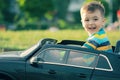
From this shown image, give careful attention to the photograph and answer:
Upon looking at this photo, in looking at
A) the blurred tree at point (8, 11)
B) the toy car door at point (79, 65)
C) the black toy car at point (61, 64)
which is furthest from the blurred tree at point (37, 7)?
the toy car door at point (79, 65)

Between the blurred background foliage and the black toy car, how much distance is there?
89.9 feet

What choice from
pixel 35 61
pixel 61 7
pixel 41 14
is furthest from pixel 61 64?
pixel 61 7

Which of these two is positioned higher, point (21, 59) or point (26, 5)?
point (26, 5)

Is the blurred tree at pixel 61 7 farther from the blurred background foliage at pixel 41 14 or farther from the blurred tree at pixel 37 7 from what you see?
the blurred tree at pixel 37 7

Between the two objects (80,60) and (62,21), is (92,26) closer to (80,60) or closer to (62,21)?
(80,60)

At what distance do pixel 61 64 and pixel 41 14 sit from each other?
3870 centimetres

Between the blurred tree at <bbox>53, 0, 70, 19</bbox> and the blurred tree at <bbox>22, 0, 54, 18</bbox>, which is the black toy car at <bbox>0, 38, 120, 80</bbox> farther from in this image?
the blurred tree at <bbox>53, 0, 70, 19</bbox>

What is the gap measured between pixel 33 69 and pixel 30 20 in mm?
39477

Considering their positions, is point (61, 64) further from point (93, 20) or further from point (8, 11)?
point (8, 11)

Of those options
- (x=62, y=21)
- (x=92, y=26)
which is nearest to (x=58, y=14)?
(x=62, y=21)

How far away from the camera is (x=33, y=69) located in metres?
8.35

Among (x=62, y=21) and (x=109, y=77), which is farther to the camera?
(x=62, y=21)

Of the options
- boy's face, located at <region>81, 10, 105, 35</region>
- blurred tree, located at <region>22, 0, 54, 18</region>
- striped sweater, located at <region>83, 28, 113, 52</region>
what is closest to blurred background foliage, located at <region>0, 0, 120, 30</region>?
blurred tree, located at <region>22, 0, 54, 18</region>

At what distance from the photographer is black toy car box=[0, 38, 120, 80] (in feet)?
26.3
